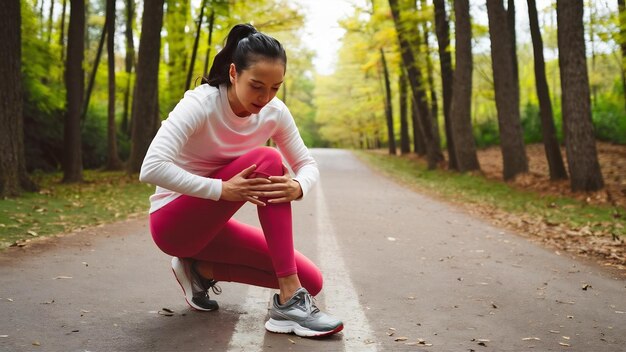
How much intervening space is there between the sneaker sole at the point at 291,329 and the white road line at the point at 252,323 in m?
0.07

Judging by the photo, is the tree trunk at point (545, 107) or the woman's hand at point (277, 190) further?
the tree trunk at point (545, 107)

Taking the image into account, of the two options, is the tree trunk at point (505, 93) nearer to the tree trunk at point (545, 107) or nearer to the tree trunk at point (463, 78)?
the tree trunk at point (545, 107)

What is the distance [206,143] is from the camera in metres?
3.45

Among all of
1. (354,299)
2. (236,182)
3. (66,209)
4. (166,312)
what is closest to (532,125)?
(66,209)

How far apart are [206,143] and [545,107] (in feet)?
46.7

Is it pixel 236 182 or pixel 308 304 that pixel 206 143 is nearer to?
pixel 236 182

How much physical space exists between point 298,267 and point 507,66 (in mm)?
14156

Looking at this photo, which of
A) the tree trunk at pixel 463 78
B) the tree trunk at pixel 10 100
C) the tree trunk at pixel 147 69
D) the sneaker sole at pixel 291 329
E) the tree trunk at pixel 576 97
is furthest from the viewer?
the tree trunk at pixel 463 78

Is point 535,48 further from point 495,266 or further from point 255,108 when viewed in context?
point 255,108

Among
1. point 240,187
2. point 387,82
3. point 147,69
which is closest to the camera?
point 240,187

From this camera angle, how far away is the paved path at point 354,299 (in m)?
3.25

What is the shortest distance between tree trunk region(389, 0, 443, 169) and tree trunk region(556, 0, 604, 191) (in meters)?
10.3

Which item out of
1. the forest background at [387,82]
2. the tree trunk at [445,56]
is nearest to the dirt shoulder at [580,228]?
the forest background at [387,82]

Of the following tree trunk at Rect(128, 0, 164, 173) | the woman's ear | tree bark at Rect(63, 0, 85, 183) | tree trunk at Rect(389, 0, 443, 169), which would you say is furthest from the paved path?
tree trunk at Rect(389, 0, 443, 169)
